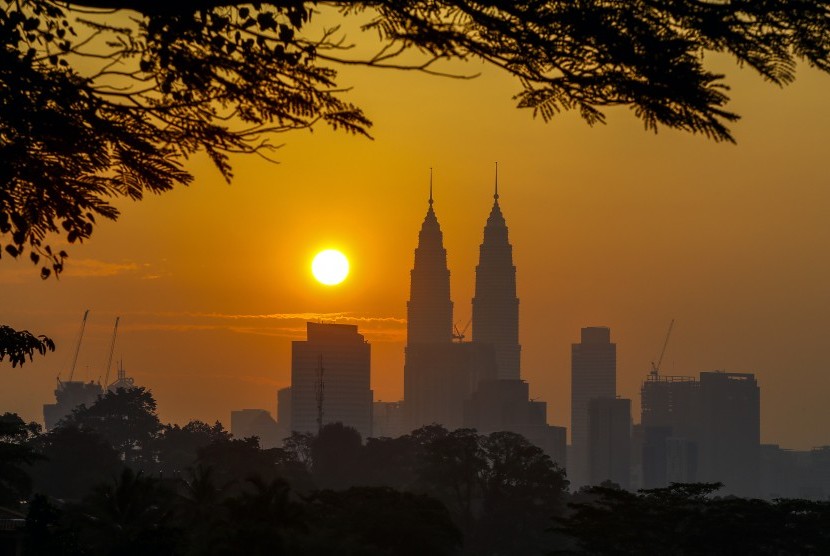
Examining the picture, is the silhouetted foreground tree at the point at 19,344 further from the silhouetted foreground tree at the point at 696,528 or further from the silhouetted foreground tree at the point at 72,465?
the silhouetted foreground tree at the point at 72,465

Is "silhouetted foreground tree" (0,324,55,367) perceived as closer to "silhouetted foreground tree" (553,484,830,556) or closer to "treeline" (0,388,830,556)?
"treeline" (0,388,830,556)

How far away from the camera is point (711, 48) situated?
1406cm

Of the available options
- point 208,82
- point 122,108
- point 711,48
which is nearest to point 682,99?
point 711,48

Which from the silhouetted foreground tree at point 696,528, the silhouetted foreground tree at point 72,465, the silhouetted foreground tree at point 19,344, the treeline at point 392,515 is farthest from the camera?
the silhouetted foreground tree at point 72,465

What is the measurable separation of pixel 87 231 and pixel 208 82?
2.45 meters

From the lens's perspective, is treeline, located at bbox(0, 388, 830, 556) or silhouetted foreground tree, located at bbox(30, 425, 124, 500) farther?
silhouetted foreground tree, located at bbox(30, 425, 124, 500)

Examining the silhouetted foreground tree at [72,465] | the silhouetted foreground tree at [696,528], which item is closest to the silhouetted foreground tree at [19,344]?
the silhouetted foreground tree at [696,528]

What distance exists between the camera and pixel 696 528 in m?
76.2

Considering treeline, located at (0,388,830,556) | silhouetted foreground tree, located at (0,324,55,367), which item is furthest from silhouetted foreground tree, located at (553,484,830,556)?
silhouetted foreground tree, located at (0,324,55,367)

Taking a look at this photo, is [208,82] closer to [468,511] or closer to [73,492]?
[468,511]

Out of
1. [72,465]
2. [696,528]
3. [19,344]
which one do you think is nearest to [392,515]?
[696,528]

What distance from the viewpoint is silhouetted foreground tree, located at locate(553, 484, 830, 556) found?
74062mm

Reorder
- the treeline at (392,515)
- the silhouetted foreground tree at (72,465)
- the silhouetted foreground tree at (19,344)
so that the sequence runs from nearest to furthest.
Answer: the silhouetted foreground tree at (19,344) < the treeline at (392,515) < the silhouetted foreground tree at (72,465)

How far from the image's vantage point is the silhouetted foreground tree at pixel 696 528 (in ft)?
243
